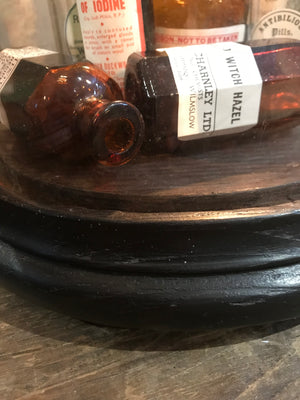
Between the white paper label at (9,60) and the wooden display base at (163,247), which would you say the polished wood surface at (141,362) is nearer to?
the wooden display base at (163,247)

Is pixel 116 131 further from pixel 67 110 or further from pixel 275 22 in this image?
pixel 275 22

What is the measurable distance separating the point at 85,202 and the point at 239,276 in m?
0.13

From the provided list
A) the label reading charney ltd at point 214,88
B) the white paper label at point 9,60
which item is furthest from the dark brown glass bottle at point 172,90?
the white paper label at point 9,60

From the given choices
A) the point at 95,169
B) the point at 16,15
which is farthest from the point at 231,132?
the point at 16,15

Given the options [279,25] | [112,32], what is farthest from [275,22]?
[112,32]

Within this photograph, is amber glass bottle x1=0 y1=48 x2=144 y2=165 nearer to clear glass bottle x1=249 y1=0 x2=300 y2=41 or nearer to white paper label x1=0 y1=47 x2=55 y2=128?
white paper label x1=0 y1=47 x2=55 y2=128

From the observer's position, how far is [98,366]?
0.35 metres

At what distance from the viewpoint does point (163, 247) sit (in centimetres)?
31

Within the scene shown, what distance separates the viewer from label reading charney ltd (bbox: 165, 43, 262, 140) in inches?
14.3

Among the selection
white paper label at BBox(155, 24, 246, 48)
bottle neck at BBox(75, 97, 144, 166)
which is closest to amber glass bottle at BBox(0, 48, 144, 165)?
bottle neck at BBox(75, 97, 144, 166)

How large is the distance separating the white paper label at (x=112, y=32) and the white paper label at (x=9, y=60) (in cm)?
5

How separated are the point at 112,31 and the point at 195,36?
101mm

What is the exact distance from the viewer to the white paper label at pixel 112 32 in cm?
42

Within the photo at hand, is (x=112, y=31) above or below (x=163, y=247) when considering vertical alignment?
above
